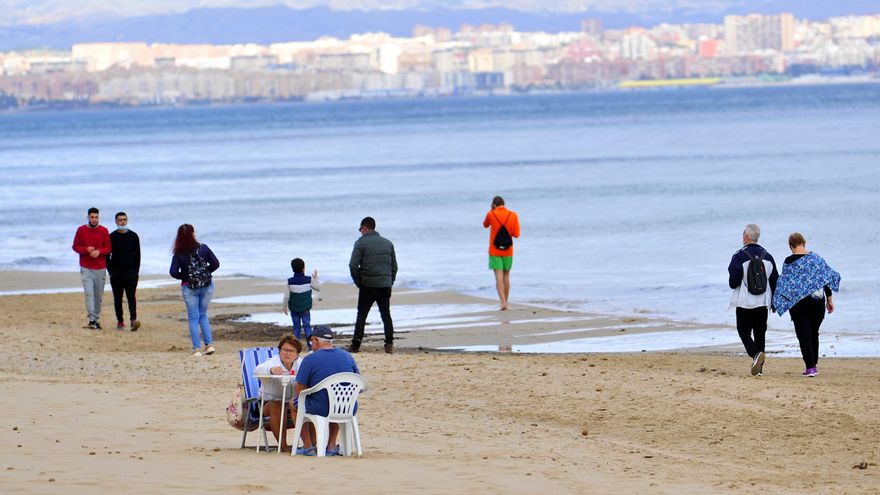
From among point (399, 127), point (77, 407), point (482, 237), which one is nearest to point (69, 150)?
point (399, 127)

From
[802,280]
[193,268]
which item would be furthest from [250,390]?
[802,280]

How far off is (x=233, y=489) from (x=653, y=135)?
285 ft

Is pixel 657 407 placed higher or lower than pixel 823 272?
lower

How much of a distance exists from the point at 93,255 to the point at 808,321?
8.13m

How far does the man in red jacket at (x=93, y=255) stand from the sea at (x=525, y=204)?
22.0 ft

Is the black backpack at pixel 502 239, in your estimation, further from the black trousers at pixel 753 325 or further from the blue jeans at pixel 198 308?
the black trousers at pixel 753 325

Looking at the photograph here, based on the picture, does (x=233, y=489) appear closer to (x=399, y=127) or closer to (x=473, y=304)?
(x=473, y=304)

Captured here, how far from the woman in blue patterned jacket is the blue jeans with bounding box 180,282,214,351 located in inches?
220

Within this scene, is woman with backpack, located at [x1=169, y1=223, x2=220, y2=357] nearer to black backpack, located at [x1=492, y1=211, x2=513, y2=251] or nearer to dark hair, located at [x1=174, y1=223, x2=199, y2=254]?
dark hair, located at [x1=174, y1=223, x2=199, y2=254]

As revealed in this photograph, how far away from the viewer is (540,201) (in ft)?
148

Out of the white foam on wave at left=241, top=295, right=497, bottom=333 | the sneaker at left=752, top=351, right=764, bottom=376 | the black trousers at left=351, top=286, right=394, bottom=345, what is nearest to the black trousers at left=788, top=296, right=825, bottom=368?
the sneaker at left=752, top=351, right=764, bottom=376

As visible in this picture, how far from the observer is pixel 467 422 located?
37.4 feet

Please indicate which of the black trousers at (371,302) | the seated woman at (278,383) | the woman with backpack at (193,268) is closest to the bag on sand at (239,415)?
the seated woman at (278,383)

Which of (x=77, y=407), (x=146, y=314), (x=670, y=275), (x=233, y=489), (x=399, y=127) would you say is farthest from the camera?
(x=399, y=127)
